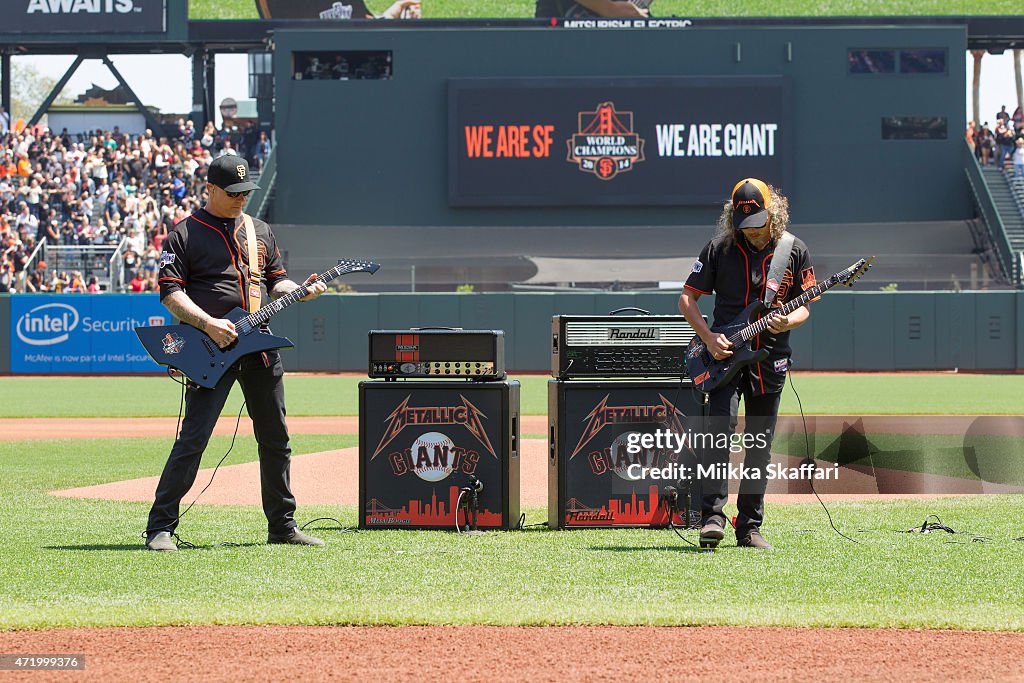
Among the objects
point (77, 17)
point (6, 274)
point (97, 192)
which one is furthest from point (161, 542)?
point (77, 17)

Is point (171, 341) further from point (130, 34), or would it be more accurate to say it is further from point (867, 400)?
point (130, 34)

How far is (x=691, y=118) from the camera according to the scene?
37781 millimetres

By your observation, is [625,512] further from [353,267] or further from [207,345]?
[207,345]

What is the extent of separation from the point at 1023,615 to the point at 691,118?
32875 mm

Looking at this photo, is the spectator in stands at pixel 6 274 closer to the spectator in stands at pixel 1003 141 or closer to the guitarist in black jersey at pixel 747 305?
the spectator in stands at pixel 1003 141

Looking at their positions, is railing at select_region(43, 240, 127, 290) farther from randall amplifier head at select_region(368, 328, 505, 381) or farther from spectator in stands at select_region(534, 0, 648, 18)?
randall amplifier head at select_region(368, 328, 505, 381)

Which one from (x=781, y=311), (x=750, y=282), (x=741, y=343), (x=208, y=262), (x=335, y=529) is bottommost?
(x=335, y=529)

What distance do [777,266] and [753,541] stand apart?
1497 mm

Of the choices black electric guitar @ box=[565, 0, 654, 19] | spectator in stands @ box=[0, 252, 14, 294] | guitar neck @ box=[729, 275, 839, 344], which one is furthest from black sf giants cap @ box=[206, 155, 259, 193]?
black electric guitar @ box=[565, 0, 654, 19]

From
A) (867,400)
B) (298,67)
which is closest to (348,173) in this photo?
(298,67)

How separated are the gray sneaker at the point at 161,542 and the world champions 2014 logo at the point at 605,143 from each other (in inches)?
1229

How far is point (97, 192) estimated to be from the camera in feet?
121

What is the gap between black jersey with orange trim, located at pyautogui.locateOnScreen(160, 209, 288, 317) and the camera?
743 centimetres

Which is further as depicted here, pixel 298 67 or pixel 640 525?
pixel 298 67
